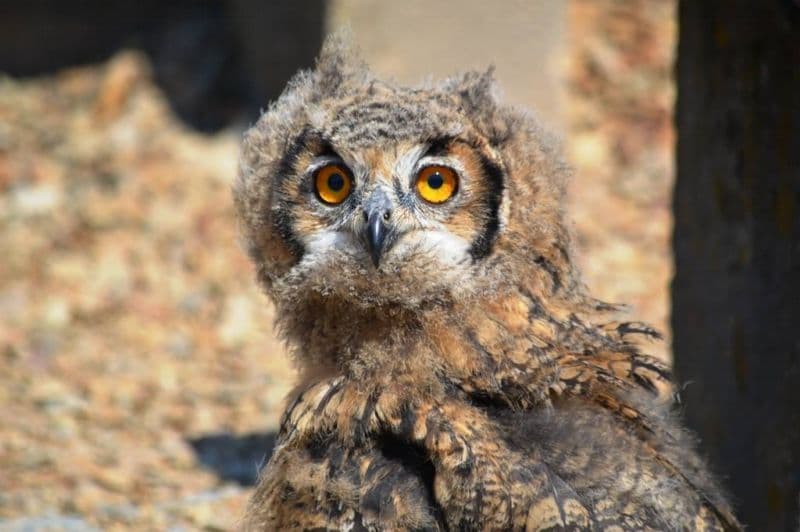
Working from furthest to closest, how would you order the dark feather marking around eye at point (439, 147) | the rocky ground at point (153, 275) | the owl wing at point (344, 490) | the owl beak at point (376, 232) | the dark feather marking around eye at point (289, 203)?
the rocky ground at point (153, 275) → the dark feather marking around eye at point (289, 203) → the dark feather marking around eye at point (439, 147) → the owl beak at point (376, 232) → the owl wing at point (344, 490)

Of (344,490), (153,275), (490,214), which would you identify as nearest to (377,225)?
(490,214)

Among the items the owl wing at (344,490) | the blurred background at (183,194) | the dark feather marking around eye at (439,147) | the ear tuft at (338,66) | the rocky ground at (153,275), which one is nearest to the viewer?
the owl wing at (344,490)

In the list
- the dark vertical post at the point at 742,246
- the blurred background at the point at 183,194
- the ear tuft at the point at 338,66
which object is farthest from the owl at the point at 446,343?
the blurred background at the point at 183,194

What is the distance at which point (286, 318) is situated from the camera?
3311 millimetres

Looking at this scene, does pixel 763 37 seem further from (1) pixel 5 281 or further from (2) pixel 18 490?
(1) pixel 5 281

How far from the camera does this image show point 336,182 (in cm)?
306

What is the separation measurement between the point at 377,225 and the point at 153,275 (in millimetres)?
3536

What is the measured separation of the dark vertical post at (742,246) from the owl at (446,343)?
0.57 metres

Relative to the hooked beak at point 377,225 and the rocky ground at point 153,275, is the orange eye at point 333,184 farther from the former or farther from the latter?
the rocky ground at point 153,275

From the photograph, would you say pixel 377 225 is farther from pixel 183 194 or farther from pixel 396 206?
pixel 183 194

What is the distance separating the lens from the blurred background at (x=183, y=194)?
499cm

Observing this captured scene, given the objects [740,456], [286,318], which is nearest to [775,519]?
[740,456]

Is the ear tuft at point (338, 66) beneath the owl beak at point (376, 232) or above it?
above

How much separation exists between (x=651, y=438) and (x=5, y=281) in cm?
429
